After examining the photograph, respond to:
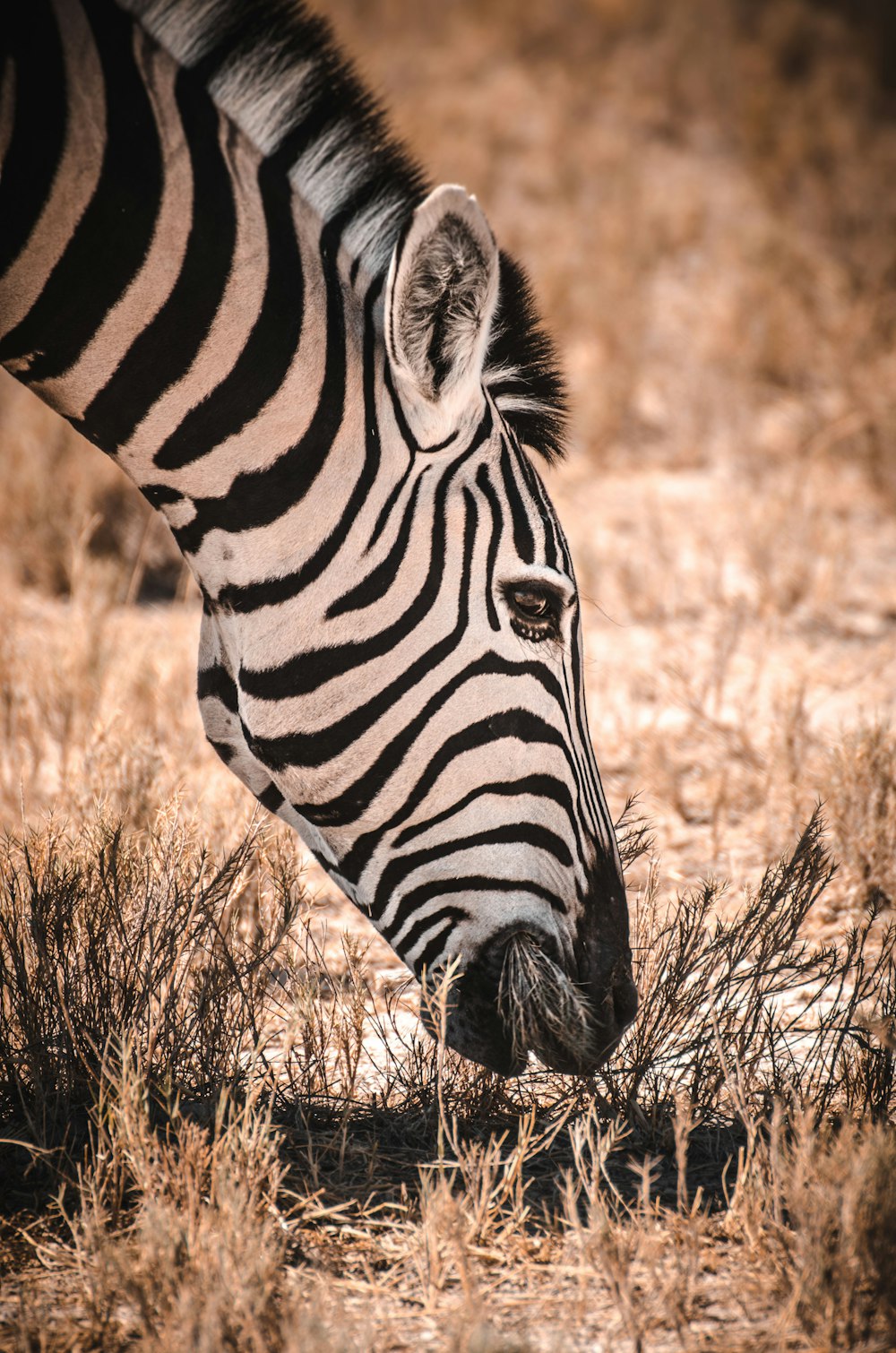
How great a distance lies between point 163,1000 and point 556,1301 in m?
1.17

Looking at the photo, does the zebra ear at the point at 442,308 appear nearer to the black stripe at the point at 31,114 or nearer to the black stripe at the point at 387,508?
the black stripe at the point at 387,508

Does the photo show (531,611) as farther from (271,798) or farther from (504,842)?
(271,798)

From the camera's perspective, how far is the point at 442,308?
2.05 m

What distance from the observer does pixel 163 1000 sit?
2723 millimetres

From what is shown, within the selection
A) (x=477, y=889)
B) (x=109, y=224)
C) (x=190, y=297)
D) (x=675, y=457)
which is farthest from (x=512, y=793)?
(x=675, y=457)

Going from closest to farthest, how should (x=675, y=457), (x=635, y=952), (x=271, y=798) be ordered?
(x=271, y=798) → (x=635, y=952) → (x=675, y=457)

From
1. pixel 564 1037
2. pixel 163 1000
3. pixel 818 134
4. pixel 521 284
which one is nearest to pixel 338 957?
pixel 163 1000

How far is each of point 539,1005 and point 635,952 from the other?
94 cm

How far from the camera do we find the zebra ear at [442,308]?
1945mm

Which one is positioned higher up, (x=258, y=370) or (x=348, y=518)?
(x=258, y=370)

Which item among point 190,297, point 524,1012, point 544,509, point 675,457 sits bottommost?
point 524,1012

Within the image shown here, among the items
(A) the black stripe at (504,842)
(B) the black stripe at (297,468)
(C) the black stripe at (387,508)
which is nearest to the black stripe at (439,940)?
(A) the black stripe at (504,842)

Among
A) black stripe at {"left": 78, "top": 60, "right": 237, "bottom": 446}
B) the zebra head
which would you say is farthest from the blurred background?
black stripe at {"left": 78, "top": 60, "right": 237, "bottom": 446}

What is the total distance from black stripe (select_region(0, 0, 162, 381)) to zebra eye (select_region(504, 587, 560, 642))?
961mm
